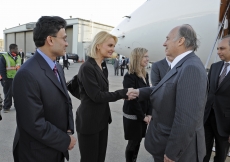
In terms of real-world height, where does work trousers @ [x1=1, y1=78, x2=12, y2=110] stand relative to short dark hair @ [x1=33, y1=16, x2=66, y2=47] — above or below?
below

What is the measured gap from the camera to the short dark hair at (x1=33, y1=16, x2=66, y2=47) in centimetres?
151

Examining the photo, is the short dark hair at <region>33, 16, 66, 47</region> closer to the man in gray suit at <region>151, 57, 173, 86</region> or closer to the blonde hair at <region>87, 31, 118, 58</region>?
the blonde hair at <region>87, 31, 118, 58</region>

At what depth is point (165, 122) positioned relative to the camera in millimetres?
1633

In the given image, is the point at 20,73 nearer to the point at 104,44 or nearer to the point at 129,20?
the point at 104,44

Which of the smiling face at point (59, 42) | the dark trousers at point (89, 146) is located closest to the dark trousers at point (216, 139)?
the dark trousers at point (89, 146)

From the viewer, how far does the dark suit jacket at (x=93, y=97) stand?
2018 mm

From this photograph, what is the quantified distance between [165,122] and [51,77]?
3.30 feet

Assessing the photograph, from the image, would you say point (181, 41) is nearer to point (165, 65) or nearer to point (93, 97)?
point (93, 97)

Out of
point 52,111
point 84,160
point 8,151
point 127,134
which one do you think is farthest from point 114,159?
point 52,111

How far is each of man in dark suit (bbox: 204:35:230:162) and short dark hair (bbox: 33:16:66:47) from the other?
6.90 ft

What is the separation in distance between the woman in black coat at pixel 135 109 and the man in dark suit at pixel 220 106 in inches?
33.0

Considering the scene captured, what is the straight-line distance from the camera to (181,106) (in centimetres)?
147

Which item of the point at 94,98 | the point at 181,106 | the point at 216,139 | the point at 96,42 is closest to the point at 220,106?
the point at 216,139

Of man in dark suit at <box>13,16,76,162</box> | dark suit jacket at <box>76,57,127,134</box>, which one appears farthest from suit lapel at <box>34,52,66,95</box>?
dark suit jacket at <box>76,57,127,134</box>
